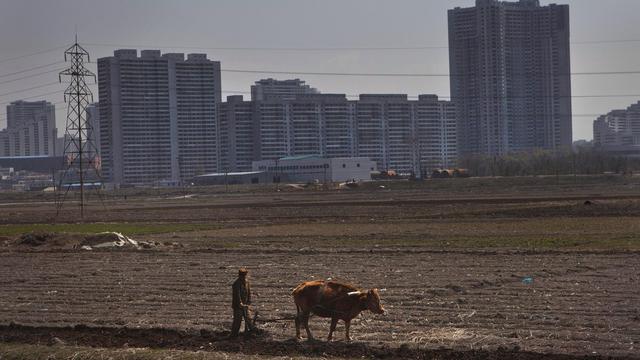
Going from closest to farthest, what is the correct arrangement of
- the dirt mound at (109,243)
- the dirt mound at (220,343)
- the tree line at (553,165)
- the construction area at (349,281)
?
the dirt mound at (220,343), the construction area at (349,281), the dirt mound at (109,243), the tree line at (553,165)

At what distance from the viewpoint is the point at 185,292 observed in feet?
Result: 78.9

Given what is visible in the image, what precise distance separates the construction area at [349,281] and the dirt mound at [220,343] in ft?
0.13

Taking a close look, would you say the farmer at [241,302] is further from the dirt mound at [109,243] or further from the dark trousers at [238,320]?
the dirt mound at [109,243]

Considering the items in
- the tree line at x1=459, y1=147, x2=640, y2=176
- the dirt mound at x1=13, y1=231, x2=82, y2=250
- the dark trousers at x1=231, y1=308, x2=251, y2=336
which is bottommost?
the dirt mound at x1=13, y1=231, x2=82, y2=250

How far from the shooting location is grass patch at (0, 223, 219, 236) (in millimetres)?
54688

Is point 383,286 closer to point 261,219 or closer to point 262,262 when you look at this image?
point 262,262

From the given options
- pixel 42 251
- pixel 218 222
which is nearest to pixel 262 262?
pixel 42 251

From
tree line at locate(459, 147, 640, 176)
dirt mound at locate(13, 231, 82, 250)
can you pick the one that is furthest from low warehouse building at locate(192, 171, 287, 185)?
dirt mound at locate(13, 231, 82, 250)

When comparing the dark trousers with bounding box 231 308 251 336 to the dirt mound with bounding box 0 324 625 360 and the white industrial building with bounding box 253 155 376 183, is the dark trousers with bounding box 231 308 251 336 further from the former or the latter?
the white industrial building with bounding box 253 155 376 183

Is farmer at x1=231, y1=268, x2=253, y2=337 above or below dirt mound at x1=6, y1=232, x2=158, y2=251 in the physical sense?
above

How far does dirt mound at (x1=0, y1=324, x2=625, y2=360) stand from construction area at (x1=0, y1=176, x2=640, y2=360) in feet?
0.13

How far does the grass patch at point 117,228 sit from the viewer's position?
54.7 m

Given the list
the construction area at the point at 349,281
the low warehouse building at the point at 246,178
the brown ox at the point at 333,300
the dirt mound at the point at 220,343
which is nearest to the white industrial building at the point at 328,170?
the low warehouse building at the point at 246,178

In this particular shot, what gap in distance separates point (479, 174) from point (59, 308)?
5587 inches
